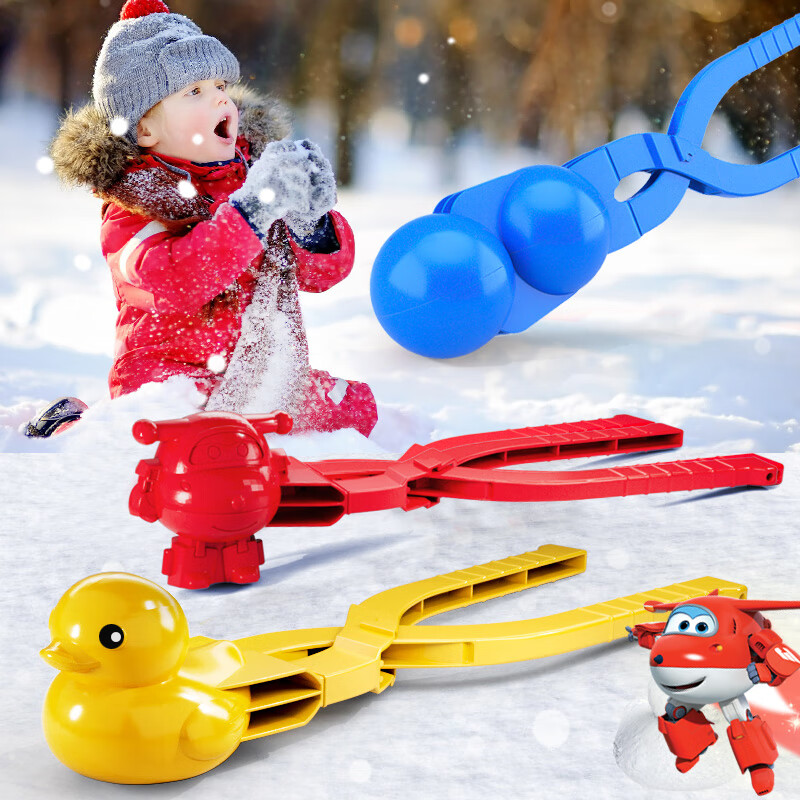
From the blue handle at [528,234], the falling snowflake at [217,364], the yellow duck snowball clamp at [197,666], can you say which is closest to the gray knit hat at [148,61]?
the falling snowflake at [217,364]

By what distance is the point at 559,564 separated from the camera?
125cm

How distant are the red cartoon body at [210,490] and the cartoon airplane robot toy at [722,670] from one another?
568 mm

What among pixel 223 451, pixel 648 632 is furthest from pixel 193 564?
pixel 648 632

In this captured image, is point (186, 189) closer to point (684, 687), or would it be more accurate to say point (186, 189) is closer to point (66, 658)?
point (66, 658)

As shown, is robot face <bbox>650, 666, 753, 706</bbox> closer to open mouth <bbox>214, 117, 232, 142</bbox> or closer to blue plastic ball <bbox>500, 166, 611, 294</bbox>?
open mouth <bbox>214, 117, 232, 142</bbox>

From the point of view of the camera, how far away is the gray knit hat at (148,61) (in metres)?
1.71

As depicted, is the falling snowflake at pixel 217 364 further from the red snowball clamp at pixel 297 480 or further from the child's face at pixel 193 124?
the red snowball clamp at pixel 297 480

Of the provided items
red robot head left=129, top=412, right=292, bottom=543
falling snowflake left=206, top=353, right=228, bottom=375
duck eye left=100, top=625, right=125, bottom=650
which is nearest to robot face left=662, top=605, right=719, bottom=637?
duck eye left=100, top=625, right=125, bottom=650

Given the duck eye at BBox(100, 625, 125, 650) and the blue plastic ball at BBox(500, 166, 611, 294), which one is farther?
the blue plastic ball at BBox(500, 166, 611, 294)

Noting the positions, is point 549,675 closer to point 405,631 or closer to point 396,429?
point 405,631

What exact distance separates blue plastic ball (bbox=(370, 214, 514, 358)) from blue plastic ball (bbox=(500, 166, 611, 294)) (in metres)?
0.05

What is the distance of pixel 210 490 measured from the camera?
1151mm

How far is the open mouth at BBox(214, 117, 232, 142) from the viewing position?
1.80 meters

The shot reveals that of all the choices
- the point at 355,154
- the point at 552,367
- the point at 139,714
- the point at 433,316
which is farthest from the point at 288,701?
the point at 355,154
